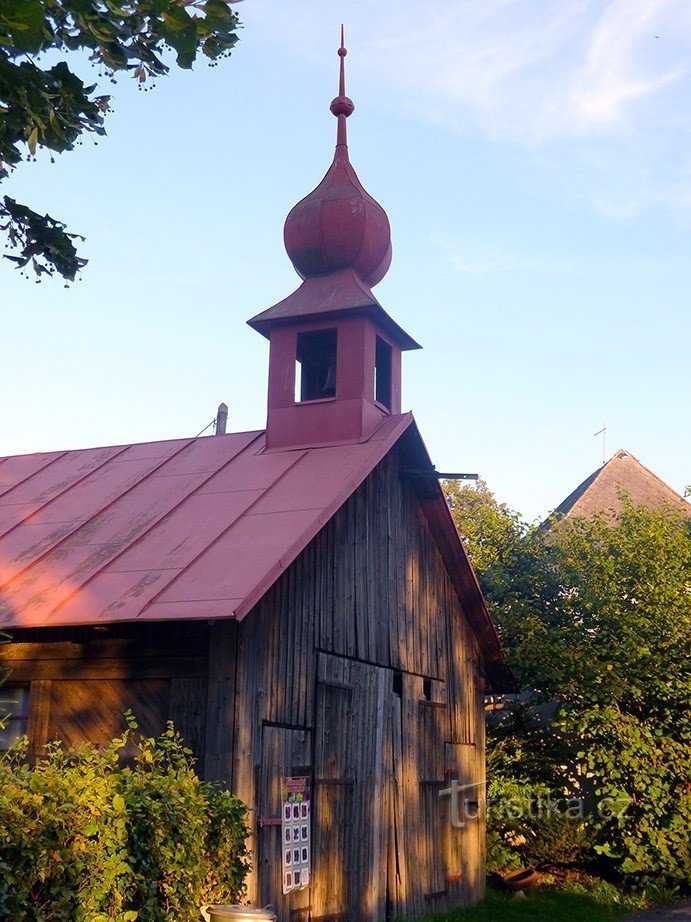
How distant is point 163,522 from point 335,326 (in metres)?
4.27

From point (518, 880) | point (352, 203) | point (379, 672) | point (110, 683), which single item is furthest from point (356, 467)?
point (518, 880)

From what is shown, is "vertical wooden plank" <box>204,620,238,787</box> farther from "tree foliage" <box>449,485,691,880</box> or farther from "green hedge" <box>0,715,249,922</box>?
"tree foliage" <box>449,485,691,880</box>

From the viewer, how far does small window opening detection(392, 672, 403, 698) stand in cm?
1412

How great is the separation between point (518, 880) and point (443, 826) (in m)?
2.82

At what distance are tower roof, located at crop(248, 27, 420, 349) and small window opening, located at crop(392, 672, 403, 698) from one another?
5.02m

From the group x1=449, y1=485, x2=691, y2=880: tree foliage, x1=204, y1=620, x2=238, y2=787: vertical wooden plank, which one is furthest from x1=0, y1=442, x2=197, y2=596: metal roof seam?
x1=449, y1=485, x2=691, y2=880: tree foliage

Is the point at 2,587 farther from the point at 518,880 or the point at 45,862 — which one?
the point at 518,880

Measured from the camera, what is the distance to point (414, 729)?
14492 millimetres

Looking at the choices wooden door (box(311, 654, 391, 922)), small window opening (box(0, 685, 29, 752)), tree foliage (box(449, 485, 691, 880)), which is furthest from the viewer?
tree foliage (box(449, 485, 691, 880))

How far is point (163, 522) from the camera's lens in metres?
12.6

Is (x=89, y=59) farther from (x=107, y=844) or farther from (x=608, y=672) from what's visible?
(x=608, y=672)

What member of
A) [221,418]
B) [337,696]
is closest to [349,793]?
[337,696]

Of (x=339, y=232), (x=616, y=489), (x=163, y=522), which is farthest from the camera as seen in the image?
(x=616, y=489)

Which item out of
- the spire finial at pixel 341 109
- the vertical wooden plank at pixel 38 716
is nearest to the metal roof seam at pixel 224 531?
the vertical wooden plank at pixel 38 716
